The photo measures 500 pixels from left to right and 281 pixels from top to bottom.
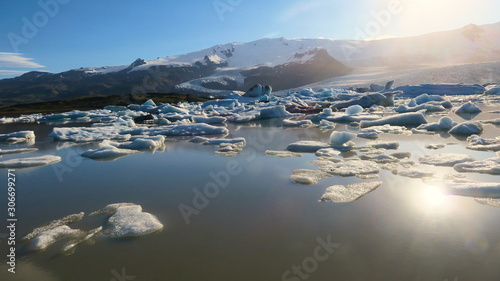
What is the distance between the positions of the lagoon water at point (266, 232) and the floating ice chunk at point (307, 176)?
0.10m

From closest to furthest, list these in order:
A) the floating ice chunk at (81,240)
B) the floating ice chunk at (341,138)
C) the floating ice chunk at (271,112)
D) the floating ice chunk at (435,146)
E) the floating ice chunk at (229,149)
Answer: the floating ice chunk at (81,240) < the floating ice chunk at (435,146) < the floating ice chunk at (229,149) < the floating ice chunk at (341,138) < the floating ice chunk at (271,112)

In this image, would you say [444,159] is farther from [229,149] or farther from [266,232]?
[229,149]

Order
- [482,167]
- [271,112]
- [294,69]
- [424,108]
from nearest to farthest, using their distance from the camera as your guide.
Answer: [482,167] < [424,108] < [271,112] < [294,69]

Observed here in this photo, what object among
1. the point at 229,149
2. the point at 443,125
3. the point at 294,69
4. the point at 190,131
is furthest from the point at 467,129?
the point at 294,69

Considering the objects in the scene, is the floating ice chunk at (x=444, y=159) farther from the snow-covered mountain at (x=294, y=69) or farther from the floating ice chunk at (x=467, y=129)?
the snow-covered mountain at (x=294, y=69)

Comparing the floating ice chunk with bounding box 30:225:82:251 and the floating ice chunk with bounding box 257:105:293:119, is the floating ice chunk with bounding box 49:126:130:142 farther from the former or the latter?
the floating ice chunk with bounding box 257:105:293:119

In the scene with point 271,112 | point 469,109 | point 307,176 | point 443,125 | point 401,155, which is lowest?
point 469,109

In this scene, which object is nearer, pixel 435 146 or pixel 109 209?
pixel 109 209

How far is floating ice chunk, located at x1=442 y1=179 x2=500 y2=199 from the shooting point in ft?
9.21

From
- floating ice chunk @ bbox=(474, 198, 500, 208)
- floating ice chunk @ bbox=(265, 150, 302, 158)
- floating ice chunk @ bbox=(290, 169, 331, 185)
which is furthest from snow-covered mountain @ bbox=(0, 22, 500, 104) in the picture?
floating ice chunk @ bbox=(474, 198, 500, 208)

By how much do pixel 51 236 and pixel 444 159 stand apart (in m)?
4.66

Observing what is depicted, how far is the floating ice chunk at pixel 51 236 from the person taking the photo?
7.04 feet

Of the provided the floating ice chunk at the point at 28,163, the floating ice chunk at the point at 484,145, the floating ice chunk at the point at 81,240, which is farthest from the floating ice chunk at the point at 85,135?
the floating ice chunk at the point at 484,145

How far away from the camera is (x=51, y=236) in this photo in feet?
7.41
